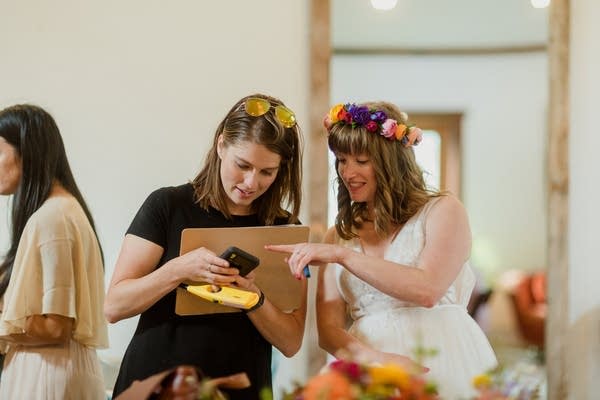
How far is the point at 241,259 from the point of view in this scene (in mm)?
1710

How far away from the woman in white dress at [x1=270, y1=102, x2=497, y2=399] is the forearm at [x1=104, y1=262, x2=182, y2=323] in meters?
0.27

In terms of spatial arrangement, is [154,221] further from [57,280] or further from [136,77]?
[136,77]

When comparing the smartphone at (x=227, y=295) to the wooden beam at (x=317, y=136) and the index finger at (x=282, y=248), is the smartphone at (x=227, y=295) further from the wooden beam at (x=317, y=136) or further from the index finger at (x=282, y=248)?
the wooden beam at (x=317, y=136)

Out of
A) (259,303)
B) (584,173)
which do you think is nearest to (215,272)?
(259,303)

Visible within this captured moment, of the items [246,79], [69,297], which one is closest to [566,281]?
[246,79]

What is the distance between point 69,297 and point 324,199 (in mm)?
956

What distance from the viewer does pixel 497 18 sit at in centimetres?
271

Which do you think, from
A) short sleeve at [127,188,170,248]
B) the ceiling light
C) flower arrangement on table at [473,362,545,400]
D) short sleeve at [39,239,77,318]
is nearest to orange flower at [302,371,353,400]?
flower arrangement on table at [473,362,545,400]

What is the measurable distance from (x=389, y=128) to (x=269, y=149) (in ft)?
1.06

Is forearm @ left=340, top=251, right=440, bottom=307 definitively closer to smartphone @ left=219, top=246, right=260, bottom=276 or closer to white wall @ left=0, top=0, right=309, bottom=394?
smartphone @ left=219, top=246, right=260, bottom=276

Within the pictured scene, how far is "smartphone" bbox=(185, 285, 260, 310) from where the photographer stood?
1.68 m

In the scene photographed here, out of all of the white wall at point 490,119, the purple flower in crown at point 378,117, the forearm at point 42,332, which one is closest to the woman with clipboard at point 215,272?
the purple flower in crown at point 378,117

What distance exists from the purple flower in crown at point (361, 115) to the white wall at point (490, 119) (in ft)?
2.24

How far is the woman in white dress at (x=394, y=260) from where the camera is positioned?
1.81 meters
